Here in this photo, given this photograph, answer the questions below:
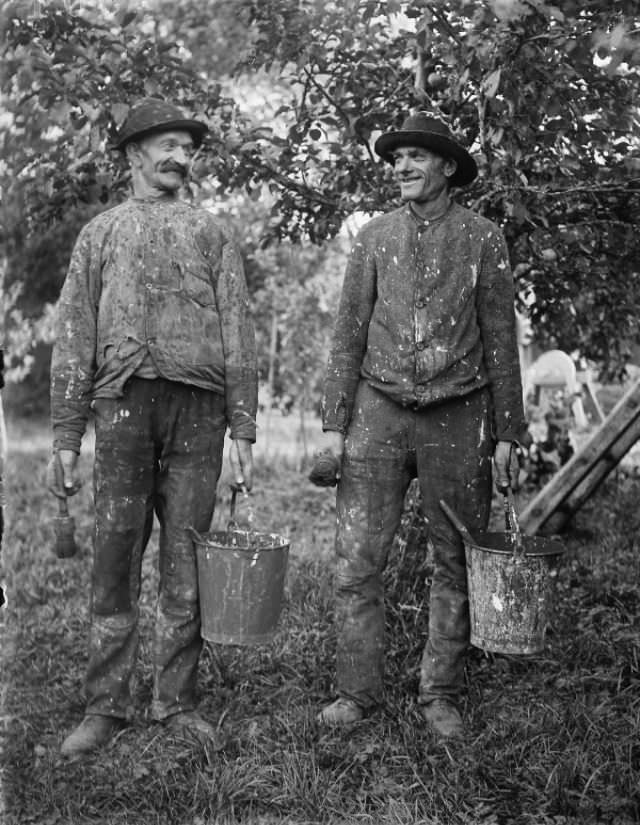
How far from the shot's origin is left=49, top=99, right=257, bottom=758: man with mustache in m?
3.39

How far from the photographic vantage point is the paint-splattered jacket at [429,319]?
3.47 meters

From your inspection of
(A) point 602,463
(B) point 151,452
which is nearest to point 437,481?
(B) point 151,452

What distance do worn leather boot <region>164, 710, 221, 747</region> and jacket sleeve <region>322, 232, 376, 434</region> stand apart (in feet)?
3.88

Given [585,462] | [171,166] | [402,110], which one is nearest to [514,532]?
[171,166]

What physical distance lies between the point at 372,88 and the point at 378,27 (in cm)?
31

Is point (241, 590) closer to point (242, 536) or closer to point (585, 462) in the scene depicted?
point (242, 536)

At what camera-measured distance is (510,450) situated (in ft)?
11.7

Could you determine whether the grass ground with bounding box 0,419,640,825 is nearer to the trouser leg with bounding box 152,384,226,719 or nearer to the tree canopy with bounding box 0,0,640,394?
the trouser leg with bounding box 152,384,226,719

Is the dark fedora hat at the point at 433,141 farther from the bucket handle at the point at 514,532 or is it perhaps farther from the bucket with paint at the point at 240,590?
the bucket with paint at the point at 240,590

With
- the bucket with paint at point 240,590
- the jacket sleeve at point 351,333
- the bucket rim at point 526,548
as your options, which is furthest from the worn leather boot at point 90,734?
the bucket rim at point 526,548

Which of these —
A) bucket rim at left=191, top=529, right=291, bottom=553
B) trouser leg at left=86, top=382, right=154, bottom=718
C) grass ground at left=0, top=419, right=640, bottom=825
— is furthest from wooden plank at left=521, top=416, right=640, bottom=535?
trouser leg at left=86, top=382, right=154, bottom=718

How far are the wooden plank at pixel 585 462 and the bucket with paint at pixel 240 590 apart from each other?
214 centimetres

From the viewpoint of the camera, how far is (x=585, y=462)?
5023 mm

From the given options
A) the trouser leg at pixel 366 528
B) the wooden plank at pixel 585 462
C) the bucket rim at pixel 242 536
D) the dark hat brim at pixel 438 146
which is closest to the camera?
the bucket rim at pixel 242 536
